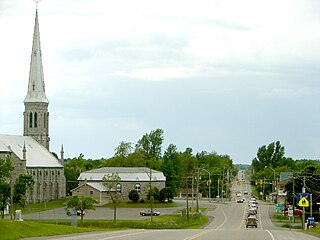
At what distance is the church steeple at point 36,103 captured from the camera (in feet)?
432

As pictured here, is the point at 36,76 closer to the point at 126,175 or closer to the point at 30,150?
the point at 30,150

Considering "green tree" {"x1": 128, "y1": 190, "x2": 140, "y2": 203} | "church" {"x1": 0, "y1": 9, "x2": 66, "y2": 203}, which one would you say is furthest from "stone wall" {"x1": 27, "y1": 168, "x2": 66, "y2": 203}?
"green tree" {"x1": 128, "y1": 190, "x2": 140, "y2": 203}

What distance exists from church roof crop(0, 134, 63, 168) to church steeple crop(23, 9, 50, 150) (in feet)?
8.91

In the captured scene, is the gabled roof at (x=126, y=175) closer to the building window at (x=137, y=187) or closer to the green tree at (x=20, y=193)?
the building window at (x=137, y=187)

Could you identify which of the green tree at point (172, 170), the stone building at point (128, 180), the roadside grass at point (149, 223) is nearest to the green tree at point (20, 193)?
the roadside grass at point (149, 223)

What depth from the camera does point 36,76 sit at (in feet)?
437

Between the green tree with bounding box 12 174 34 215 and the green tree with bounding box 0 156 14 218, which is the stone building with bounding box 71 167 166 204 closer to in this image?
the green tree with bounding box 12 174 34 215

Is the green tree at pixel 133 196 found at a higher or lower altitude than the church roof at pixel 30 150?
lower

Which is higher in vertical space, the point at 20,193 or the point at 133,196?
the point at 20,193

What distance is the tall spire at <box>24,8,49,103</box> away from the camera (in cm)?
13138

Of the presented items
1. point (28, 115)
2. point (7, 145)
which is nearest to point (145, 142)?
point (28, 115)

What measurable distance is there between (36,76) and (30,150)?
1408 centimetres

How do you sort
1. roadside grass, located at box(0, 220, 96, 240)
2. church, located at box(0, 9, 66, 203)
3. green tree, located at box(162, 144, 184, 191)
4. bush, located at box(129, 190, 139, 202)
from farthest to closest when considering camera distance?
green tree, located at box(162, 144, 184, 191) < bush, located at box(129, 190, 139, 202) < church, located at box(0, 9, 66, 203) < roadside grass, located at box(0, 220, 96, 240)

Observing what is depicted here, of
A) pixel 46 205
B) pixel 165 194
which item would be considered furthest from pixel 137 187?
pixel 46 205
